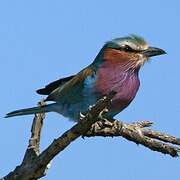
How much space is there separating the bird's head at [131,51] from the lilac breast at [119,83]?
7cm

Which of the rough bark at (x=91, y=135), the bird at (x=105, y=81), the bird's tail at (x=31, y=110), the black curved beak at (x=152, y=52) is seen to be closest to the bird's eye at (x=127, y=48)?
the bird at (x=105, y=81)

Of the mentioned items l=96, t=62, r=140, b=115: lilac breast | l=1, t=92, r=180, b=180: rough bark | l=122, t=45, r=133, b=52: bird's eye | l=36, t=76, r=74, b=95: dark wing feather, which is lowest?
l=1, t=92, r=180, b=180: rough bark

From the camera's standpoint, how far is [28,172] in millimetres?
4254

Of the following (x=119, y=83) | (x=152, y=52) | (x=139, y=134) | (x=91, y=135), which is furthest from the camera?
(x=152, y=52)

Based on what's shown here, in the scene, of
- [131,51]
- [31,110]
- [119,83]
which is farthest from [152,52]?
[31,110]

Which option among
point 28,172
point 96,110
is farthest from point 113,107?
point 96,110

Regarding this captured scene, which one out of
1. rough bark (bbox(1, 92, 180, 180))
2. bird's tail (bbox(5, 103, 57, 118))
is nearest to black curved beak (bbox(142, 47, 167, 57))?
bird's tail (bbox(5, 103, 57, 118))

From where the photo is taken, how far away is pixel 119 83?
19.1 ft

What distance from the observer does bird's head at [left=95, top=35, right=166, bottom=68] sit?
5980mm

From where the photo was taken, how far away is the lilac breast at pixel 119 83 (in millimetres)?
5676

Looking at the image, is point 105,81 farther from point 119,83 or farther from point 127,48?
point 127,48

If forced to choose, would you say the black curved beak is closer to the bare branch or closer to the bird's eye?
the bird's eye

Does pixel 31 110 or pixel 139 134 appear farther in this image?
pixel 31 110

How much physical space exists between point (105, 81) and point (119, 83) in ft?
0.47
